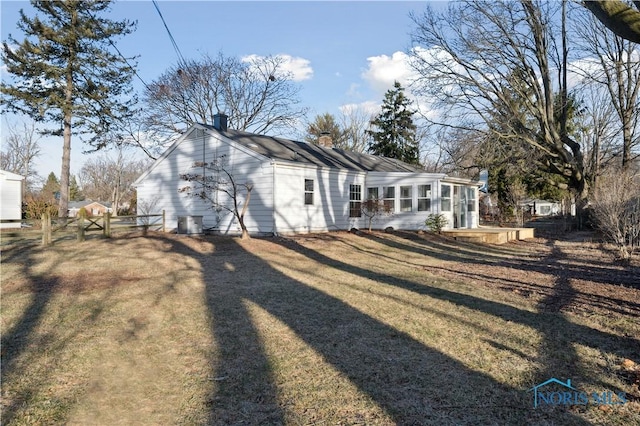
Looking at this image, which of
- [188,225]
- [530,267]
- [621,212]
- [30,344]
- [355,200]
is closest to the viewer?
[30,344]

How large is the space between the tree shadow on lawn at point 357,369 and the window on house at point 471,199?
1574 centimetres

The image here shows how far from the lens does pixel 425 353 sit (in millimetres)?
4418

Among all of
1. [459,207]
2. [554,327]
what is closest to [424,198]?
[459,207]

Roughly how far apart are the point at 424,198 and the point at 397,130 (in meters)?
21.0

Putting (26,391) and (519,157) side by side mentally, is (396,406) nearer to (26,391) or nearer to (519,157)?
(26,391)

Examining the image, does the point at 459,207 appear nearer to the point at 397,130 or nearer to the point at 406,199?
the point at 406,199

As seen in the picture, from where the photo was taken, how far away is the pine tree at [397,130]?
38.8 meters

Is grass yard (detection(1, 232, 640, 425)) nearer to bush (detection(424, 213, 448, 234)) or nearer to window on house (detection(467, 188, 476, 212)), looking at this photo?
bush (detection(424, 213, 448, 234))

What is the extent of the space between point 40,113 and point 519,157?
25.7 metres

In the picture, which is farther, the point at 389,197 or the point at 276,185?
the point at 389,197

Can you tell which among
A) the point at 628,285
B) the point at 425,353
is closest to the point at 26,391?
the point at 425,353

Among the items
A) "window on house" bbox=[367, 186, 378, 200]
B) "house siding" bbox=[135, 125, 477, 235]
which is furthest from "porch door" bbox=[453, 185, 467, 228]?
"window on house" bbox=[367, 186, 378, 200]

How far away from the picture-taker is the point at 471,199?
21938mm

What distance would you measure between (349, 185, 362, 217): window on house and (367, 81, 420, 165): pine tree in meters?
19.1
